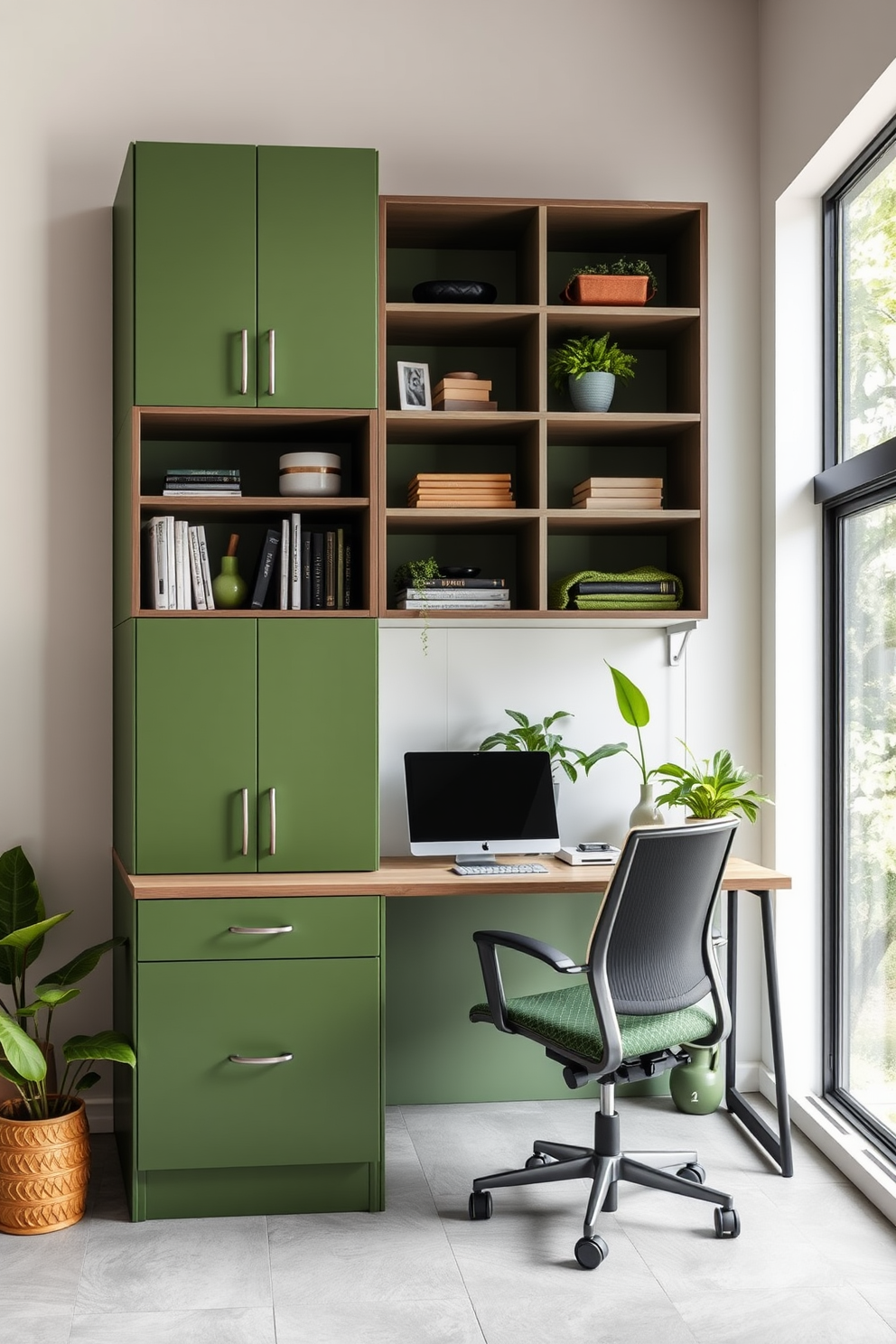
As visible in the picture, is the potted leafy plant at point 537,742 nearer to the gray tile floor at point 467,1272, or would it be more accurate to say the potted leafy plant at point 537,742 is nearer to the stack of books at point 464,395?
the stack of books at point 464,395

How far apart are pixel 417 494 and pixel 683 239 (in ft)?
3.89

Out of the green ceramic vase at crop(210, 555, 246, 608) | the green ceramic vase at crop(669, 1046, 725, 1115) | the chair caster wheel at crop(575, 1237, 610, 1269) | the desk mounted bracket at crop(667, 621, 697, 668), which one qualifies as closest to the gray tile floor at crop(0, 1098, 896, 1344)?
the chair caster wheel at crop(575, 1237, 610, 1269)

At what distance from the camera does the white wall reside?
3.72 m

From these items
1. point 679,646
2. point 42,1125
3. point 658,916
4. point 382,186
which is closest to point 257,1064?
point 42,1125

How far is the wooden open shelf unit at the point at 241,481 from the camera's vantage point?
10.8 feet

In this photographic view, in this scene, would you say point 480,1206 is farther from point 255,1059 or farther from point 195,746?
point 195,746

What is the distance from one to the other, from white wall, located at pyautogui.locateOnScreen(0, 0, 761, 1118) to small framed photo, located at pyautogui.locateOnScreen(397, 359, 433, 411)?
61 cm

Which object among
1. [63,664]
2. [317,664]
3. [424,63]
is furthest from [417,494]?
[424,63]

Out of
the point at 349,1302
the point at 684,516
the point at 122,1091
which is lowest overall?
the point at 349,1302

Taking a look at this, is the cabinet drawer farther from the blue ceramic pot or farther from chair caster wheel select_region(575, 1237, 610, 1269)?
the blue ceramic pot

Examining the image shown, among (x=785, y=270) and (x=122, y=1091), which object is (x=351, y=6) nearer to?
(x=785, y=270)

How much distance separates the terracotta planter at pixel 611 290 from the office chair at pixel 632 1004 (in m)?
1.61

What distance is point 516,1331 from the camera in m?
2.61

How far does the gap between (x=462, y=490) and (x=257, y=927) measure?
1.36 meters
